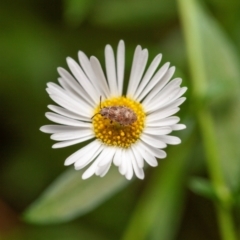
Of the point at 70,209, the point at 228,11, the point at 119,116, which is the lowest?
the point at 70,209

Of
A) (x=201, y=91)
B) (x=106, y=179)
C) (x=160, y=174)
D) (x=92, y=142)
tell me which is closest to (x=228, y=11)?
(x=201, y=91)

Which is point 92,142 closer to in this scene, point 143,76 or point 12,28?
point 143,76

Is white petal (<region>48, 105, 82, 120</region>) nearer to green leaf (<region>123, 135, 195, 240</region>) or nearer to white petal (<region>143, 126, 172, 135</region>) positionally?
white petal (<region>143, 126, 172, 135</region>)

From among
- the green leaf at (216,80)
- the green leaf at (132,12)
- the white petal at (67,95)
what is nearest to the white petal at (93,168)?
the white petal at (67,95)

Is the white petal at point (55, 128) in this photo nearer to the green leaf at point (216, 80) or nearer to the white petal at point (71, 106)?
the white petal at point (71, 106)

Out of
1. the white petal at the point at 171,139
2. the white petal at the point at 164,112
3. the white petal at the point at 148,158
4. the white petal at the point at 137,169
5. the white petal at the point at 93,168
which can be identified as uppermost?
the white petal at the point at 164,112
